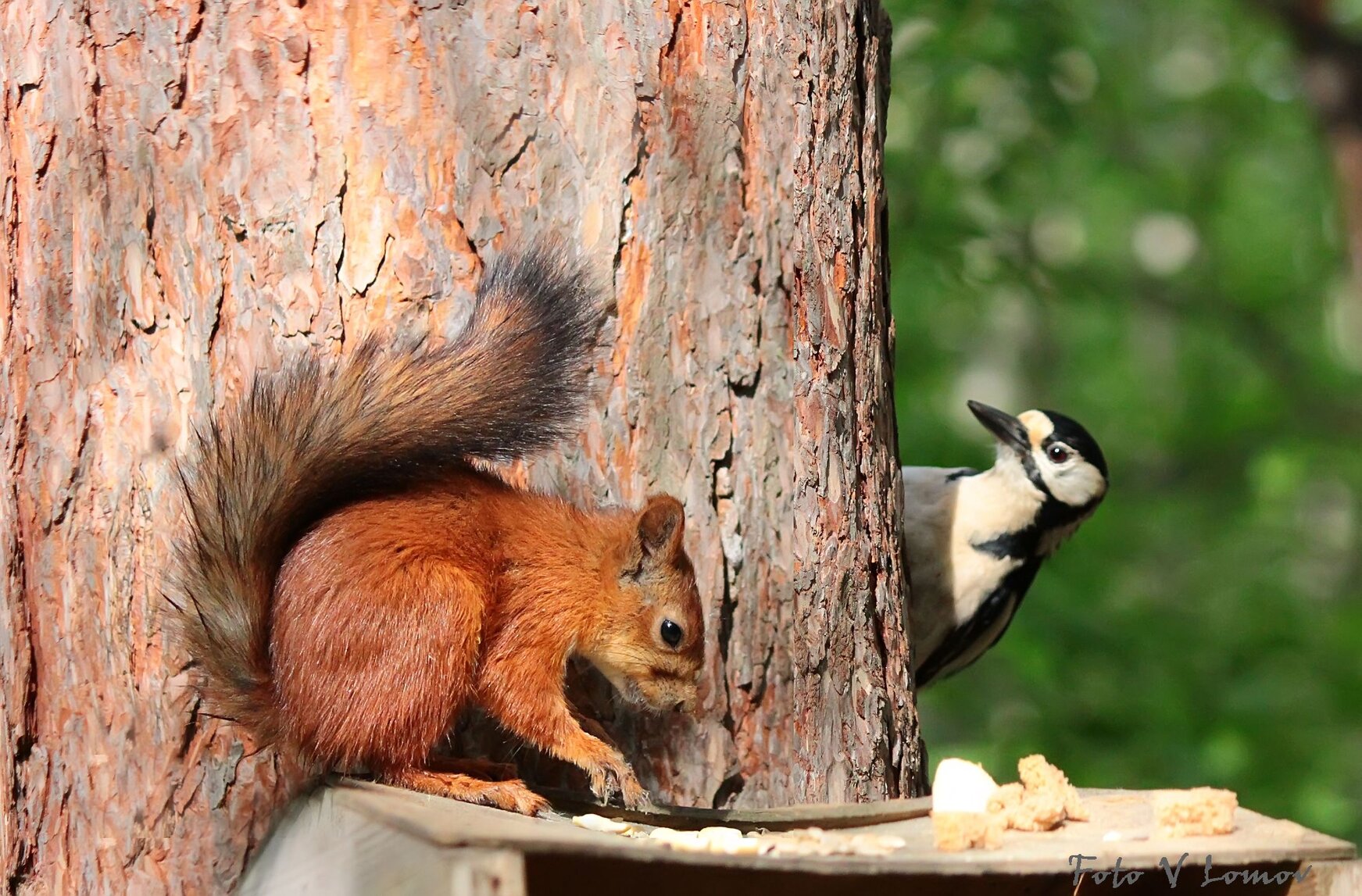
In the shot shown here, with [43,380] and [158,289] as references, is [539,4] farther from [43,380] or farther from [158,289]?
[43,380]

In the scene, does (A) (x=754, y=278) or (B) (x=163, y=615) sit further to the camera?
(A) (x=754, y=278)

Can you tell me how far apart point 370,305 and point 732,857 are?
1079 mm

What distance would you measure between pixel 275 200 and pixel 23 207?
383 mm

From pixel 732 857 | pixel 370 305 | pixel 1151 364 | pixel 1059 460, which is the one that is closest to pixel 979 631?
pixel 1059 460

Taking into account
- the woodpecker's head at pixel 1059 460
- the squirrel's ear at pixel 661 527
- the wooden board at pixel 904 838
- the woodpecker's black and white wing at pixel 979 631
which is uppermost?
the woodpecker's head at pixel 1059 460

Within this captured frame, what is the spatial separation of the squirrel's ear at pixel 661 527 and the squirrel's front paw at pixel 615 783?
0.96 ft

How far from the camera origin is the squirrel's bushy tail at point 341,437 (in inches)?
67.3

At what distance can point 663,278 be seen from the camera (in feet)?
6.82

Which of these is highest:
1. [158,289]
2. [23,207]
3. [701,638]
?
[23,207]

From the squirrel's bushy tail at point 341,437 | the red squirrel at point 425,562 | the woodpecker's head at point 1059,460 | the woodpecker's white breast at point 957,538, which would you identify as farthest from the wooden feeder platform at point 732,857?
the woodpecker's head at point 1059,460

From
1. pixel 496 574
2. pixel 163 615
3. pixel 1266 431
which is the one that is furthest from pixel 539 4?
pixel 1266 431

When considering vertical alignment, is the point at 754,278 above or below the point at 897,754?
above
